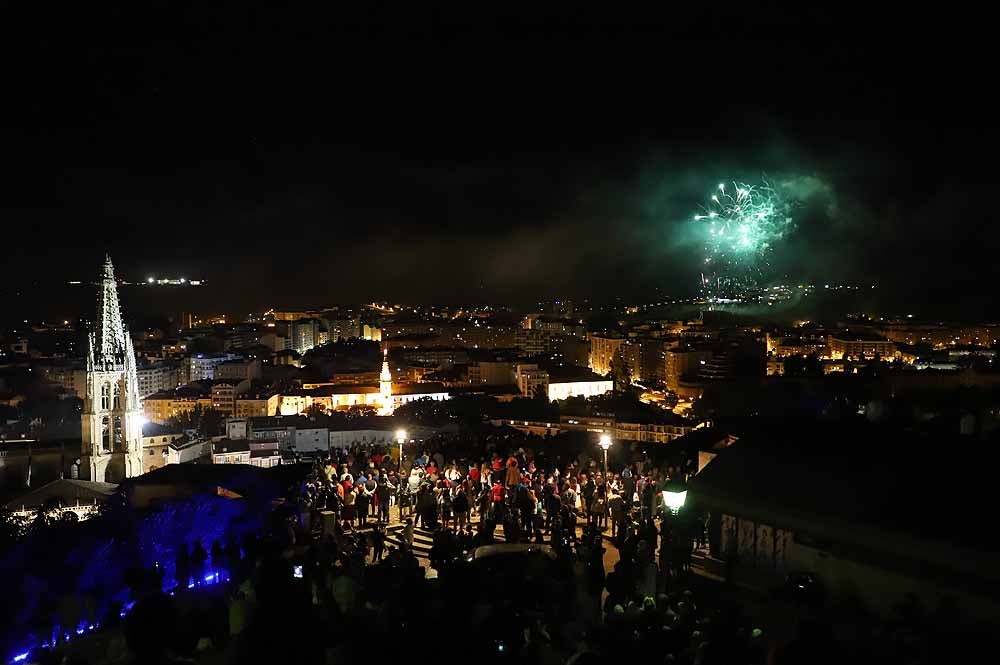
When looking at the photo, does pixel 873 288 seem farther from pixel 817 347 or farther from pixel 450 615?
pixel 450 615

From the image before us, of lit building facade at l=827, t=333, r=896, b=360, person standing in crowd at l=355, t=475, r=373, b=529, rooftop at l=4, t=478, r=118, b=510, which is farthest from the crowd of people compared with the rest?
lit building facade at l=827, t=333, r=896, b=360

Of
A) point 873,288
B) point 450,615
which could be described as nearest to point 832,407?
point 450,615

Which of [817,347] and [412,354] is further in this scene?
[412,354]

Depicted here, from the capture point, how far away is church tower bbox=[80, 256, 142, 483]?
18891 mm

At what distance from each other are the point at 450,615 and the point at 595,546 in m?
2.27

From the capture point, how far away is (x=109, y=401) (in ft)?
63.3

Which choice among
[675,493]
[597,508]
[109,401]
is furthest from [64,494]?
[675,493]

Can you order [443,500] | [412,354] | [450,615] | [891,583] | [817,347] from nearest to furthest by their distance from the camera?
[450,615] → [891,583] → [443,500] → [817,347] → [412,354]

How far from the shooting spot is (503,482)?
976 cm

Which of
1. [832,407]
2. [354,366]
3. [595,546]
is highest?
[832,407]

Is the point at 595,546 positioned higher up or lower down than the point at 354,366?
higher up

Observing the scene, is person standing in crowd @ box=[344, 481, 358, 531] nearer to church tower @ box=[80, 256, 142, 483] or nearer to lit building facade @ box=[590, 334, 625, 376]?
church tower @ box=[80, 256, 142, 483]

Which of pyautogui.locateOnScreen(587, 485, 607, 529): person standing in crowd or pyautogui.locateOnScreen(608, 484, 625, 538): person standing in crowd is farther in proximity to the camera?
pyautogui.locateOnScreen(587, 485, 607, 529): person standing in crowd

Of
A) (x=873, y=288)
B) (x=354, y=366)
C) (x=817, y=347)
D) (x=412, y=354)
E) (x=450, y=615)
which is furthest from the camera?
(x=412, y=354)
